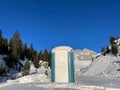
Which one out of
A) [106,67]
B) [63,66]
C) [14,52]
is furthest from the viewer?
[14,52]

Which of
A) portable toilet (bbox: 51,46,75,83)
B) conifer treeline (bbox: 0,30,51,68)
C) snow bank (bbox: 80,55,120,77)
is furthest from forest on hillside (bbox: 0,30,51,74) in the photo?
portable toilet (bbox: 51,46,75,83)

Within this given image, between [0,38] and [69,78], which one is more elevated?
[0,38]

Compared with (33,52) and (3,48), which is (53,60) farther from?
(33,52)

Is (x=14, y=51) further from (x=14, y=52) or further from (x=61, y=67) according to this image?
(x=61, y=67)

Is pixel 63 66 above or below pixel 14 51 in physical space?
below

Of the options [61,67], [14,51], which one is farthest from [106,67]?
[14,51]

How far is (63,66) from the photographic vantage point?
1504cm

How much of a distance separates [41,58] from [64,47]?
223 ft

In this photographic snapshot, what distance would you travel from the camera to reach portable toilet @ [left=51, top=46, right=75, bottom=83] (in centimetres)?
1503

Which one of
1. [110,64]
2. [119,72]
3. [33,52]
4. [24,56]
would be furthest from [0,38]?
[119,72]

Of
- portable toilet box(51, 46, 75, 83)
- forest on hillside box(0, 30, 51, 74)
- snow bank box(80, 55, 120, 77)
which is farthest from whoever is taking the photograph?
forest on hillside box(0, 30, 51, 74)

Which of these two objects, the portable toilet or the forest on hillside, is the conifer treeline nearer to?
the forest on hillside

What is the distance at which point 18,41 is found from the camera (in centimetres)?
7138

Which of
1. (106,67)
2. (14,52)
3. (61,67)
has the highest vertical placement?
(14,52)
